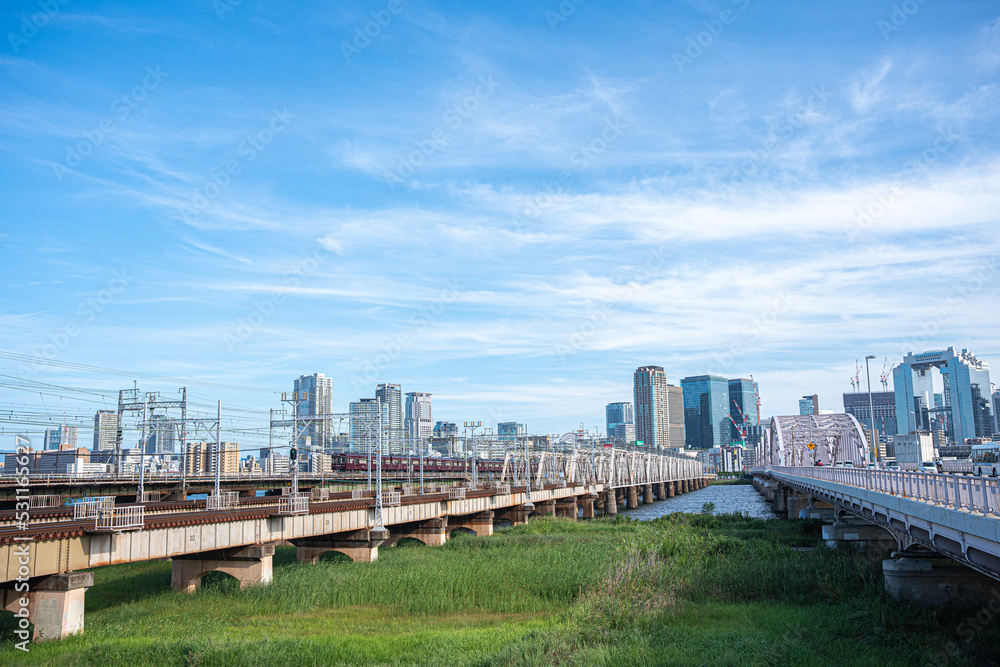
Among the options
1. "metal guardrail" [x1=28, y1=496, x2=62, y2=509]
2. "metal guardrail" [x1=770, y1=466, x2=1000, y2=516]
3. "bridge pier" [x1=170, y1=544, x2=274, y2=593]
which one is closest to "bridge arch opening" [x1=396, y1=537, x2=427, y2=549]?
"bridge pier" [x1=170, y1=544, x2=274, y2=593]

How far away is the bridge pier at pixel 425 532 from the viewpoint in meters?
60.3

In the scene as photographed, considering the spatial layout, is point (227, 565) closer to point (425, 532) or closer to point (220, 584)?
point (220, 584)

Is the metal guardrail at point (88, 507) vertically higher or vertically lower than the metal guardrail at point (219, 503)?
higher

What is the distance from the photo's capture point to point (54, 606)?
85.8ft

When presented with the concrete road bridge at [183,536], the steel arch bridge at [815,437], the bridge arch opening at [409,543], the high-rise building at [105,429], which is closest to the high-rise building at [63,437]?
the high-rise building at [105,429]

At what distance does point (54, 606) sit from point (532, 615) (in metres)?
18.4

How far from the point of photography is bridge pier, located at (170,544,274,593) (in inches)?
1475

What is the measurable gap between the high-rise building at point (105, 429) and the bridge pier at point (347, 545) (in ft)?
128

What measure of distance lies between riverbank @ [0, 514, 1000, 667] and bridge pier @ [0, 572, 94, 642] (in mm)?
1013

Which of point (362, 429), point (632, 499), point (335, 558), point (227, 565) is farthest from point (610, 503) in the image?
point (227, 565)

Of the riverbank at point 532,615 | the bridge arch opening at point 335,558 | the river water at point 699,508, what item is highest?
the riverbank at point 532,615

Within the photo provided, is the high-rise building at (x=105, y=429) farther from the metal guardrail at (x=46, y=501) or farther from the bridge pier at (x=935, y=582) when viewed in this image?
the bridge pier at (x=935, y=582)

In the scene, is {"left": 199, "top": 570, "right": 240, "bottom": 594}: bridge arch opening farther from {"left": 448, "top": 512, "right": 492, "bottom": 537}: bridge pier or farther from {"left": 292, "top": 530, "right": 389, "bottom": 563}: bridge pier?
{"left": 448, "top": 512, "right": 492, "bottom": 537}: bridge pier

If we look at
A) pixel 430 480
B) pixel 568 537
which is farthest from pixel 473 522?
pixel 430 480
